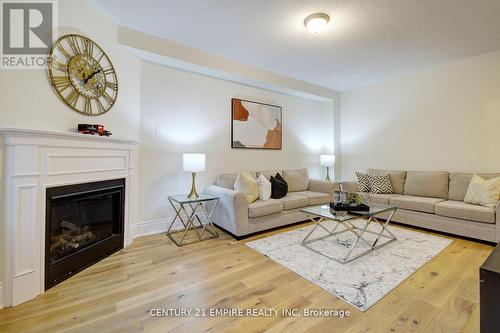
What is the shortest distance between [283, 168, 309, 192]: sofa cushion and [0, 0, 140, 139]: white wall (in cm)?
254

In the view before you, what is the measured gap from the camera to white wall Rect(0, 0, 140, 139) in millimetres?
1743

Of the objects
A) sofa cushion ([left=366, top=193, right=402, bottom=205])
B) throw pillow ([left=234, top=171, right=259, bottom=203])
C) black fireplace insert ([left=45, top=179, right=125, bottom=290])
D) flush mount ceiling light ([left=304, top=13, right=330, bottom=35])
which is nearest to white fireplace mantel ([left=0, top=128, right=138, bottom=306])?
black fireplace insert ([left=45, top=179, right=125, bottom=290])

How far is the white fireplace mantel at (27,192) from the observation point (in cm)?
167

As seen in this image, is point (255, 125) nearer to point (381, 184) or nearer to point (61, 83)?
point (381, 184)

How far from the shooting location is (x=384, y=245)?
108 inches

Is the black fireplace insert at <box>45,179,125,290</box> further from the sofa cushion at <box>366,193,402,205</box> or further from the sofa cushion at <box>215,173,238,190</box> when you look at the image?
the sofa cushion at <box>366,193,402,205</box>

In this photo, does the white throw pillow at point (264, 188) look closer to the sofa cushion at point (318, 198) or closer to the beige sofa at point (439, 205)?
the sofa cushion at point (318, 198)

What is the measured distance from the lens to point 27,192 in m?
1.75

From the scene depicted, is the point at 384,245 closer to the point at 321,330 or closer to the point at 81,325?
the point at 321,330

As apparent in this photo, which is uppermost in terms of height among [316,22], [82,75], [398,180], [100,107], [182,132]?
[316,22]

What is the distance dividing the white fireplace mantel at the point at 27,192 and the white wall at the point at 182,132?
117 cm

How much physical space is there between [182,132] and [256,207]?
1.59 m

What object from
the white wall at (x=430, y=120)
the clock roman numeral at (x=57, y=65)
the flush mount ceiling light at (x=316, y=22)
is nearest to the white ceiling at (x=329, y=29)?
the flush mount ceiling light at (x=316, y=22)

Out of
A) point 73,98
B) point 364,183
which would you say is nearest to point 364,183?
point 364,183
